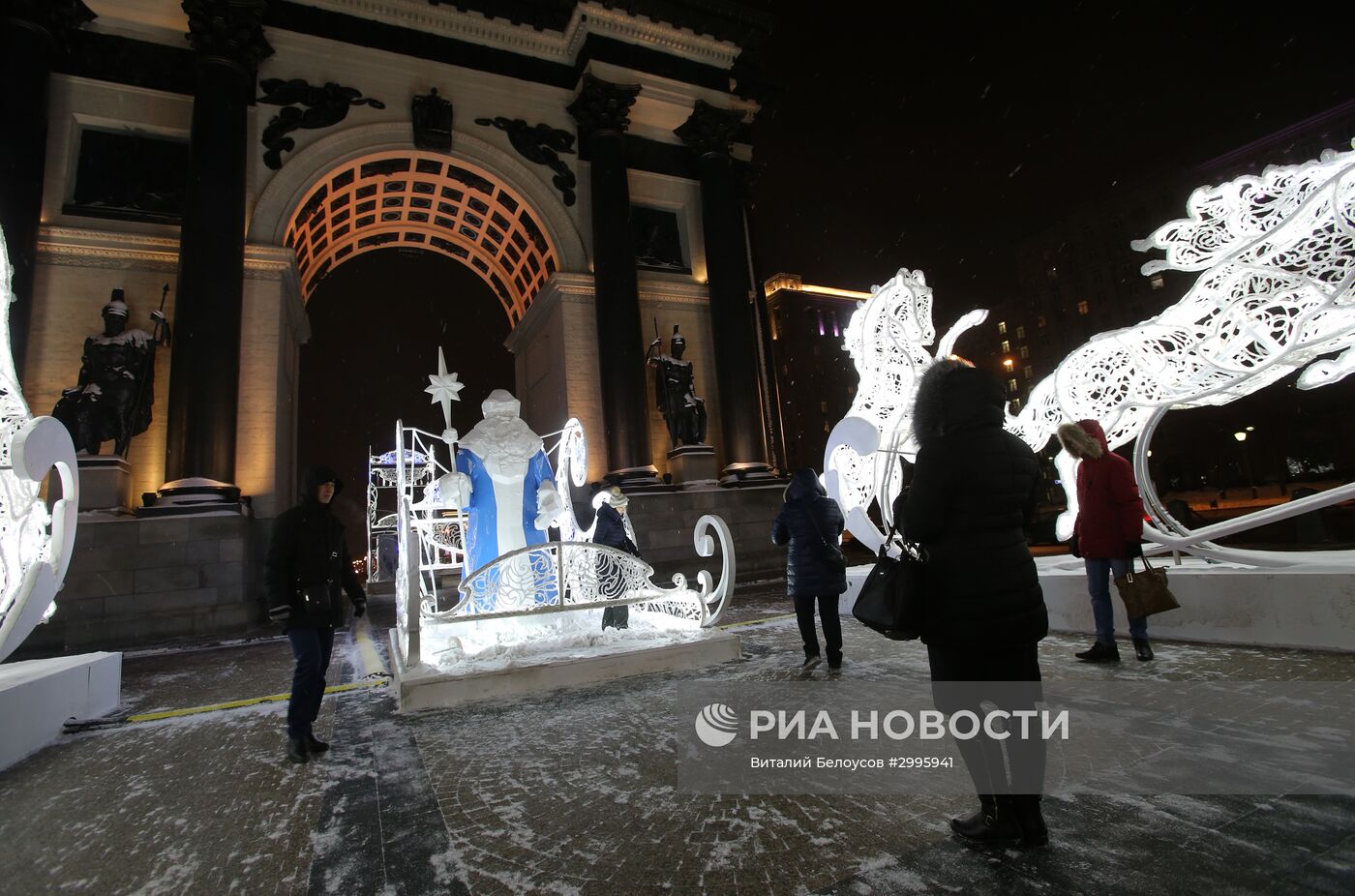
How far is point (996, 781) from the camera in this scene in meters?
2.20

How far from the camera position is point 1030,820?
215 centimetres

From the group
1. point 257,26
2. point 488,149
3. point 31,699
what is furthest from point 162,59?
point 31,699

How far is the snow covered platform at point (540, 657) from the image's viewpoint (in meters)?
4.61

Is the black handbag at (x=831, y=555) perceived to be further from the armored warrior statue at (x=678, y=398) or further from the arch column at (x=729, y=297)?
the armored warrior statue at (x=678, y=398)

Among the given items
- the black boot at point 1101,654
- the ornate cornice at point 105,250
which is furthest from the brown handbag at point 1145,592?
the ornate cornice at point 105,250

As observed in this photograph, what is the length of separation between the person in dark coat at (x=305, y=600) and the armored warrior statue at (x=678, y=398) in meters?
11.8

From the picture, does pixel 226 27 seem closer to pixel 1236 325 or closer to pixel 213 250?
pixel 213 250

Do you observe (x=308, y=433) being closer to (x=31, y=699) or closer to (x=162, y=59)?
(x=162, y=59)

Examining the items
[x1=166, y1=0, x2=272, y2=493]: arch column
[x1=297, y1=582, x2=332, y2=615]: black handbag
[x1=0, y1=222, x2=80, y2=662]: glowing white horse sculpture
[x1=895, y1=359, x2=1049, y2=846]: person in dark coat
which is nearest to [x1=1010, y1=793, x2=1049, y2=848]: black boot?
[x1=895, y1=359, x2=1049, y2=846]: person in dark coat

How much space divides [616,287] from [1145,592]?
12.9m

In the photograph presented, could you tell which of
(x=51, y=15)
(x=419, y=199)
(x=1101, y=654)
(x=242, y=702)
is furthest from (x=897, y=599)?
(x=419, y=199)

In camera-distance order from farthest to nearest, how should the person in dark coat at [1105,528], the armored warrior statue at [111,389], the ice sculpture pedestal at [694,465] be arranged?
the ice sculpture pedestal at [694,465], the armored warrior statue at [111,389], the person in dark coat at [1105,528]

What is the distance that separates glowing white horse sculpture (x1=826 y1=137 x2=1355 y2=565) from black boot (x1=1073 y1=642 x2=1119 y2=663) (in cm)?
137

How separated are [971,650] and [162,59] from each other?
18.0 meters
